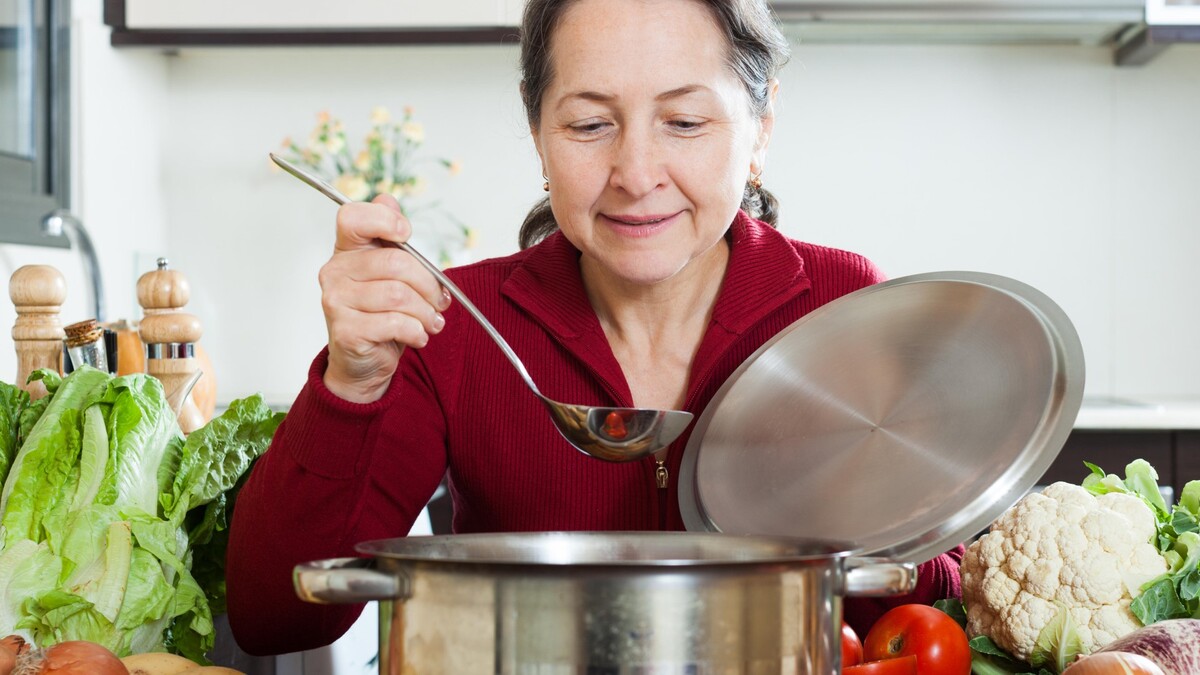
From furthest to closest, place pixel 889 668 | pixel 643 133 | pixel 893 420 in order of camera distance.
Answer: pixel 643 133, pixel 893 420, pixel 889 668

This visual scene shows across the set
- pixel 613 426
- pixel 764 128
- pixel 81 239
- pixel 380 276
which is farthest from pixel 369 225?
pixel 81 239

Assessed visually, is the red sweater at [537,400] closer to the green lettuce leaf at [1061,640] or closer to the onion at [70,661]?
the green lettuce leaf at [1061,640]

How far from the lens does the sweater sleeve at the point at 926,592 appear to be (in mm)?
1074

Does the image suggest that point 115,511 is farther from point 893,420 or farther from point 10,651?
point 893,420

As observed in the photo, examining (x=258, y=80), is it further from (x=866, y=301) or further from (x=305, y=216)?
(x=866, y=301)

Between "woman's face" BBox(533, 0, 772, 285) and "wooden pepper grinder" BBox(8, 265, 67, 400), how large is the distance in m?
0.52

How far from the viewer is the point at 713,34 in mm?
1118

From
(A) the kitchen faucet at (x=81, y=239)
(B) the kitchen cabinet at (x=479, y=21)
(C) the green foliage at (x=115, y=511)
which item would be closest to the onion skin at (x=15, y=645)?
(C) the green foliage at (x=115, y=511)

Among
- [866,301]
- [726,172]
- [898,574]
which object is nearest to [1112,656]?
[898,574]

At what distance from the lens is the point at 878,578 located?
63cm

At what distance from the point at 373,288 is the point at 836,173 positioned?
87.2 inches

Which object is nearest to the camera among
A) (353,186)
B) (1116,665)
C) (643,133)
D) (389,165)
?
(1116,665)

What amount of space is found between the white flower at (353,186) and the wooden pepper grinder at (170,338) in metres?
1.51

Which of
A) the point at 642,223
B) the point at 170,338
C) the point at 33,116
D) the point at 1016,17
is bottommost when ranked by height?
the point at 170,338
